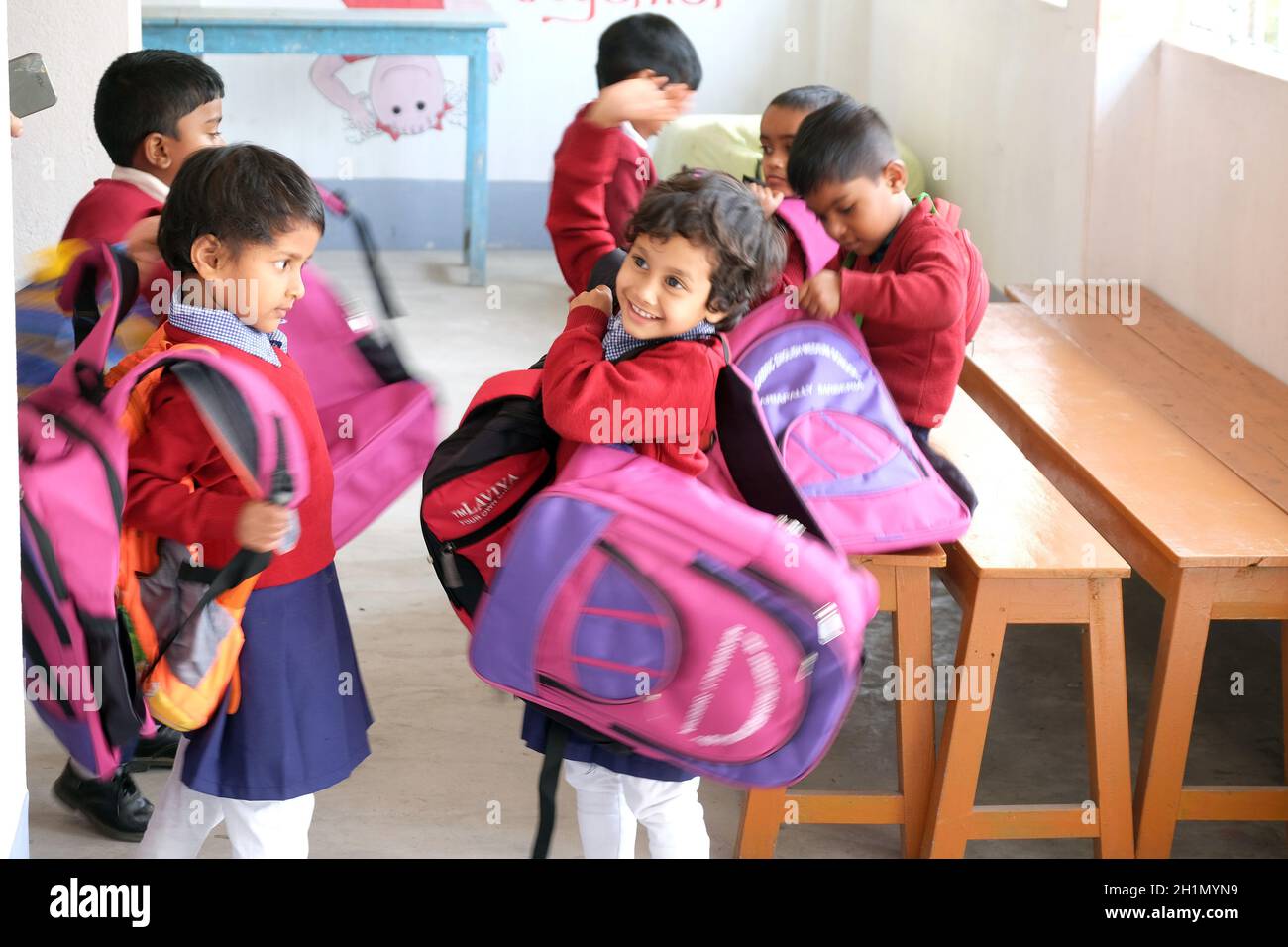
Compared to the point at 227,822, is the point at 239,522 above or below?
above

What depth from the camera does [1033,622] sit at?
2102 mm

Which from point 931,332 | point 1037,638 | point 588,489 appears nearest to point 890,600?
point 931,332

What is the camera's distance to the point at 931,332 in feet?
7.12

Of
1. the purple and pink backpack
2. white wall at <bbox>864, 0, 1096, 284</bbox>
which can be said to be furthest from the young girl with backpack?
white wall at <bbox>864, 0, 1096, 284</bbox>

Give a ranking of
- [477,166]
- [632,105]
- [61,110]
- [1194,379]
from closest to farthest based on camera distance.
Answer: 1. [632,105]
2. [1194,379]
3. [61,110]
4. [477,166]

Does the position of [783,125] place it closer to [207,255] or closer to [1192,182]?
[207,255]

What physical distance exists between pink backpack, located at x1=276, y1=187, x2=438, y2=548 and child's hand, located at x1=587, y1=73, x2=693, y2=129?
489 millimetres

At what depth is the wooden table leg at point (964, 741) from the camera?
2.08 metres

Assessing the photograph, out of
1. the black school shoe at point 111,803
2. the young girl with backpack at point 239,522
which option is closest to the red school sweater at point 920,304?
the young girl with backpack at point 239,522

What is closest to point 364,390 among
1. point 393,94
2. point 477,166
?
point 477,166

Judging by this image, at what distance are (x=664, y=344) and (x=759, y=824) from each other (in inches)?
32.5

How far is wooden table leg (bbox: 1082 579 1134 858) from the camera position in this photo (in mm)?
2078

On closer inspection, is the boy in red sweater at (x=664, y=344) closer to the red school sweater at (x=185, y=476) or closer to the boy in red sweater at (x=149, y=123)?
the red school sweater at (x=185, y=476)

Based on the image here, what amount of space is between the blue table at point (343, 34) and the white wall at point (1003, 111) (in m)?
1.51
